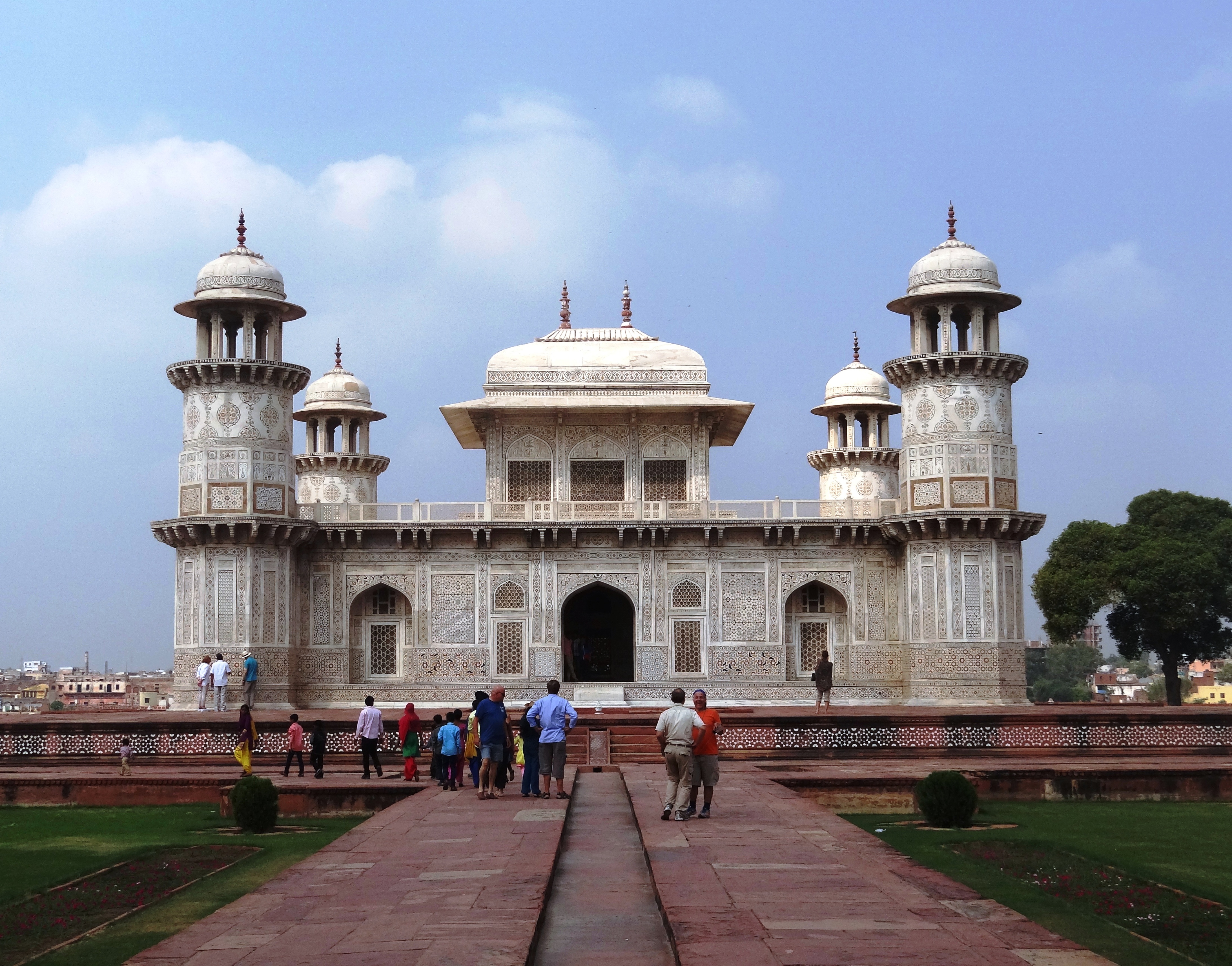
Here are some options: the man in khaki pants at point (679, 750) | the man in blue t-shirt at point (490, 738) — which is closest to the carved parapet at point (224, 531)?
the man in blue t-shirt at point (490, 738)

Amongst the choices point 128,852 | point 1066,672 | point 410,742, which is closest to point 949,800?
point 410,742

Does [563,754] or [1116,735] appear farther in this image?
[1116,735]

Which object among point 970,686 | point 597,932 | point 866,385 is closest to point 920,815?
point 597,932

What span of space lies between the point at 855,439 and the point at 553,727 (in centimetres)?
2960

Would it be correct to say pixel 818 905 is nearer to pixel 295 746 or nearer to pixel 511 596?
pixel 295 746

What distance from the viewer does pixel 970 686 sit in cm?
2906

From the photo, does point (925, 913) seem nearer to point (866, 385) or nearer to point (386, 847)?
point (386, 847)

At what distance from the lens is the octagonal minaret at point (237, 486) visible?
29625 millimetres

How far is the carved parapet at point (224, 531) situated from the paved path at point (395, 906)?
57.8ft

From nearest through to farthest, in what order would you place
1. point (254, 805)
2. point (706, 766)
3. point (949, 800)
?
point (706, 766) → point (949, 800) → point (254, 805)

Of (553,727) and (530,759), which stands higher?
(553,727)

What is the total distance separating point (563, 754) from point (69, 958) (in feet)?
24.7

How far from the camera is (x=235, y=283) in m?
30.5

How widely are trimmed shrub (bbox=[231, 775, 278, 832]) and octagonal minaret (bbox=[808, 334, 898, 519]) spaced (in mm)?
29811
